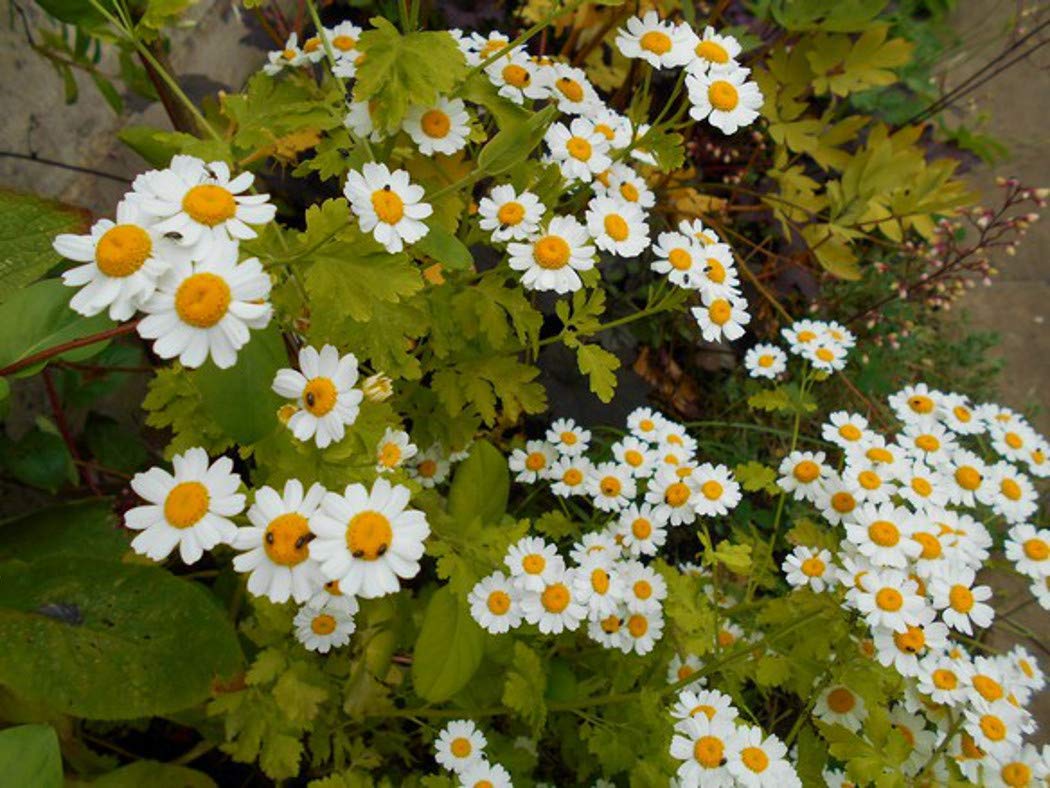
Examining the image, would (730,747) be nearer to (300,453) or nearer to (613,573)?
(613,573)

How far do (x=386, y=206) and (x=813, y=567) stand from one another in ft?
2.51

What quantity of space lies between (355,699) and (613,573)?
392 millimetres

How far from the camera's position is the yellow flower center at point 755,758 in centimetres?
102

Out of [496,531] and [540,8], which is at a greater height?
[540,8]

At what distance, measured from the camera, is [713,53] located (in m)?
1.11

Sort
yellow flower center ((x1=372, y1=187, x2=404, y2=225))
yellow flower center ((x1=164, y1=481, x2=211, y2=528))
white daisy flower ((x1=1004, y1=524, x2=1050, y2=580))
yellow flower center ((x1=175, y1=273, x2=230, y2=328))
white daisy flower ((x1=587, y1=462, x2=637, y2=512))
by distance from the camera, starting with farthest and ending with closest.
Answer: white daisy flower ((x1=587, y1=462, x2=637, y2=512))
white daisy flower ((x1=1004, y1=524, x2=1050, y2=580))
yellow flower center ((x1=372, y1=187, x2=404, y2=225))
yellow flower center ((x1=164, y1=481, x2=211, y2=528))
yellow flower center ((x1=175, y1=273, x2=230, y2=328))

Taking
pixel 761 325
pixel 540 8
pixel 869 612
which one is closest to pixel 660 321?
pixel 761 325

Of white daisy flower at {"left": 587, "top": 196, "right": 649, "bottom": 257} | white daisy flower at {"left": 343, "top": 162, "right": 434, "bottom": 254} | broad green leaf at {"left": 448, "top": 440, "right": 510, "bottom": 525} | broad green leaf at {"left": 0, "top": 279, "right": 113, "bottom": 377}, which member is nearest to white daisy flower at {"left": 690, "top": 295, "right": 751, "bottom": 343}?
white daisy flower at {"left": 587, "top": 196, "right": 649, "bottom": 257}

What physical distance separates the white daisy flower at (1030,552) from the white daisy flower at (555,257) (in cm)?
77

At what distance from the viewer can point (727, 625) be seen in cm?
141

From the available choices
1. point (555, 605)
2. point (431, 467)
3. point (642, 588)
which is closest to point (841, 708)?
point (642, 588)

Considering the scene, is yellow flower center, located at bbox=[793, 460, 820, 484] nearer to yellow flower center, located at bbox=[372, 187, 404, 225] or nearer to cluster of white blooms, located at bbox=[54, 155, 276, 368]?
yellow flower center, located at bbox=[372, 187, 404, 225]

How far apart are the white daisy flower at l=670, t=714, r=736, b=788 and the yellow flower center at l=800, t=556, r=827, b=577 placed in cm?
26

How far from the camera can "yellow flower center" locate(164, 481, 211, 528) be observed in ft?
2.68
